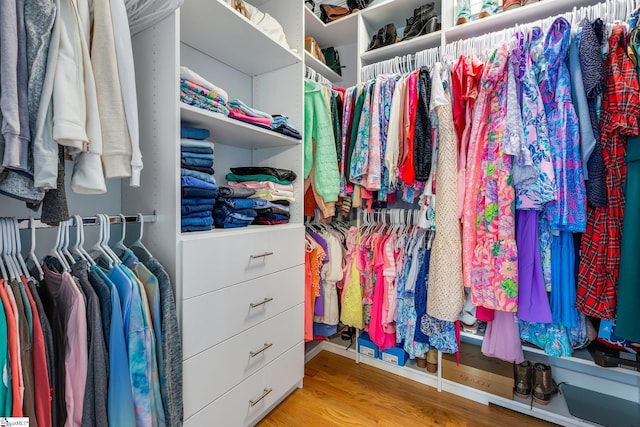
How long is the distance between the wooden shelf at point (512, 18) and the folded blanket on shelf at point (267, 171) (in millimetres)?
1185

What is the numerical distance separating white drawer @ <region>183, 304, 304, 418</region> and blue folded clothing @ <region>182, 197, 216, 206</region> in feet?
1.85

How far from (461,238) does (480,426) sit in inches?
35.5

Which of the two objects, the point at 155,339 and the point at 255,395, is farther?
the point at 255,395

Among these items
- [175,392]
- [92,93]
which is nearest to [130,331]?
[175,392]

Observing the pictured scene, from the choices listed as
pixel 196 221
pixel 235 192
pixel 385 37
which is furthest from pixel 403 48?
pixel 196 221

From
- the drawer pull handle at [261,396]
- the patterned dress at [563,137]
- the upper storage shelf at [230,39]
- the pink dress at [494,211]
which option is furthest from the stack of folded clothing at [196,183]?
the patterned dress at [563,137]

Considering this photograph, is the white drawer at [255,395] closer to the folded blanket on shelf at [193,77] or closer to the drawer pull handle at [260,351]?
the drawer pull handle at [260,351]

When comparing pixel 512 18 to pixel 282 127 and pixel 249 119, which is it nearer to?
pixel 282 127

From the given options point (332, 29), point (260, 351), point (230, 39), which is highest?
point (332, 29)

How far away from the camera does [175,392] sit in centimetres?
95

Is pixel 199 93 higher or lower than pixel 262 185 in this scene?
higher

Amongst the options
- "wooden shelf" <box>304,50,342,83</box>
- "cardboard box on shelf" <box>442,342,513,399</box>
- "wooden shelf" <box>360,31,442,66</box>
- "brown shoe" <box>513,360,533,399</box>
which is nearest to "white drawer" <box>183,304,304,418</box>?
"cardboard box on shelf" <box>442,342,513,399</box>

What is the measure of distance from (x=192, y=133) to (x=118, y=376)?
2.95 ft

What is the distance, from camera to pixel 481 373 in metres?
1.53
